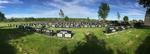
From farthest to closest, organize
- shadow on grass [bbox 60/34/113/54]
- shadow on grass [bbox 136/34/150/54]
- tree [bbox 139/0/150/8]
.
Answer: tree [bbox 139/0/150/8] < shadow on grass [bbox 136/34/150/54] < shadow on grass [bbox 60/34/113/54]

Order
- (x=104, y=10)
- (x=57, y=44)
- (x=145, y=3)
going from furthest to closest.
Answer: (x=104, y=10) → (x=145, y=3) → (x=57, y=44)

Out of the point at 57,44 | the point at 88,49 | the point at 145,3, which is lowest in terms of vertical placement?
the point at 88,49

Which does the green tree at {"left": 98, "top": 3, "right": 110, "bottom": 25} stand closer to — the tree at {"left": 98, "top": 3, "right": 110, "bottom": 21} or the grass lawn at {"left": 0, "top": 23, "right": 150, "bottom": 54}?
the tree at {"left": 98, "top": 3, "right": 110, "bottom": 21}

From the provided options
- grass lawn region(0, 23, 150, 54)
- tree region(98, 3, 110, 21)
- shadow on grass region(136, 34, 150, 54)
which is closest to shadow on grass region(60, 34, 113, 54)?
grass lawn region(0, 23, 150, 54)

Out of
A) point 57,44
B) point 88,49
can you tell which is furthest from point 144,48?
point 57,44

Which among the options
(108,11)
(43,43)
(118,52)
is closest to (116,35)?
(118,52)

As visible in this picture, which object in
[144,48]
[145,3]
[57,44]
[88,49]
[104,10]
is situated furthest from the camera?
[104,10]

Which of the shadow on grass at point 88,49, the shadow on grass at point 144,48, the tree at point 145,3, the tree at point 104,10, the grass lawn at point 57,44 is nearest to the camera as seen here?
the shadow on grass at point 88,49

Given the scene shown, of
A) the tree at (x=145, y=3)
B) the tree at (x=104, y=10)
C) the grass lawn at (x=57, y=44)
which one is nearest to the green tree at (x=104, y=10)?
the tree at (x=104, y=10)

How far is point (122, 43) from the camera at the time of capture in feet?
205

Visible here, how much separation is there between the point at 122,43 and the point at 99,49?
8.26 meters

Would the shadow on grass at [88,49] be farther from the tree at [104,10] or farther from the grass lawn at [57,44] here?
the tree at [104,10]

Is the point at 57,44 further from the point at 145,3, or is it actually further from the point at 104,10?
the point at 104,10

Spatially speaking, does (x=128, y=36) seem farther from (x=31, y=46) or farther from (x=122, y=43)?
(x=31, y=46)
